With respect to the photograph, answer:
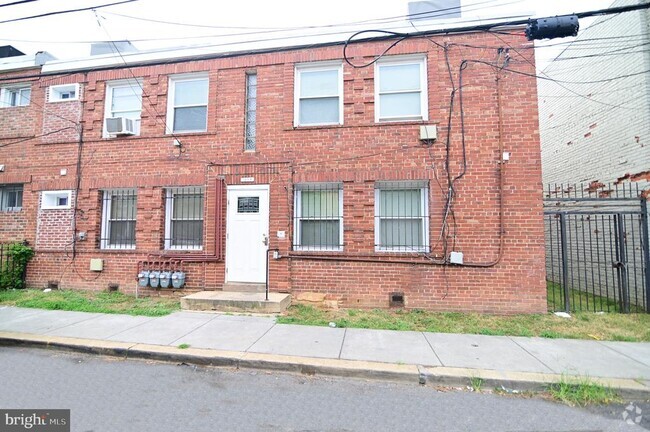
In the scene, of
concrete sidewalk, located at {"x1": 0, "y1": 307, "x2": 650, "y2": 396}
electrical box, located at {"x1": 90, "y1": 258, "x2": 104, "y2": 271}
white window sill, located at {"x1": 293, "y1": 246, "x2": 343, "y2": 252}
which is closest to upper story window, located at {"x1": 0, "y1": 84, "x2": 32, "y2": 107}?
electrical box, located at {"x1": 90, "y1": 258, "x2": 104, "y2": 271}

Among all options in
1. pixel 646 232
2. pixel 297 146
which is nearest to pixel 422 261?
pixel 297 146

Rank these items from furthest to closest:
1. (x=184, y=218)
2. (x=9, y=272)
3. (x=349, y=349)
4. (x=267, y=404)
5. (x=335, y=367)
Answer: (x=9, y=272), (x=184, y=218), (x=349, y=349), (x=335, y=367), (x=267, y=404)

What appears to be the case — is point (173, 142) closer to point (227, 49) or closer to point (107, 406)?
point (227, 49)

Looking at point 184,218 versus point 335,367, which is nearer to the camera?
point 335,367

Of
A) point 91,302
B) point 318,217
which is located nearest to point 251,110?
point 318,217

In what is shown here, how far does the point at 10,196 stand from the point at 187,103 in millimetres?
5825

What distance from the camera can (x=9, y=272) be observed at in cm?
853

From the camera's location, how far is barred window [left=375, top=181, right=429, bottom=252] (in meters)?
7.39

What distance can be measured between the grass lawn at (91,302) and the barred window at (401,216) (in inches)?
188

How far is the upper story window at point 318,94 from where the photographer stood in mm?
7898

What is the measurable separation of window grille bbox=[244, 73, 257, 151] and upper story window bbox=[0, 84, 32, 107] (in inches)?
257

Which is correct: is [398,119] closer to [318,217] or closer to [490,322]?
[318,217]

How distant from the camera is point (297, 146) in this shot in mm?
7750

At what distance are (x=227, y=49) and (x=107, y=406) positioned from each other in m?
7.65
